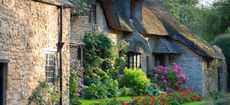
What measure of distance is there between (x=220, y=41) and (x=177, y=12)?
20.7 meters

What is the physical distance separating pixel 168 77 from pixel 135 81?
4.48m

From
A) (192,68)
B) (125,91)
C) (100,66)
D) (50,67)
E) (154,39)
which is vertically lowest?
(125,91)

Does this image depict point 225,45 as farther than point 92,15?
Yes

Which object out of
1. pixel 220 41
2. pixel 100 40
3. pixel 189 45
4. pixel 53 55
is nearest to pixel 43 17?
pixel 53 55

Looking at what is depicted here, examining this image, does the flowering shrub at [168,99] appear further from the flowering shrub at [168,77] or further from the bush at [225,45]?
the bush at [225,45]

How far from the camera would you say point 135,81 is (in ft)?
91.0

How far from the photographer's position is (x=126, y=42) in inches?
1157

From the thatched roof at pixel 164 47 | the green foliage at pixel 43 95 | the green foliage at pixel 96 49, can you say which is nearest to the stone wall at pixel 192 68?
the thatched roof at pixel 164 47

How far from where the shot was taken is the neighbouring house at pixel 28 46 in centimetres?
1571

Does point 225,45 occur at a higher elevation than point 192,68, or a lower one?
higher

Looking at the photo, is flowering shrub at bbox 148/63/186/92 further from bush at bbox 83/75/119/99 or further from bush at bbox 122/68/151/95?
bush at bbox 83/75/119/99

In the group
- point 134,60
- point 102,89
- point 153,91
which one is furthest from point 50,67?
point 134,60

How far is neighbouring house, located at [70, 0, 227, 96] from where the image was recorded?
28000 millimetres

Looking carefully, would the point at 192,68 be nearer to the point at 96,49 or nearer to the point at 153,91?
the point at 153,91
